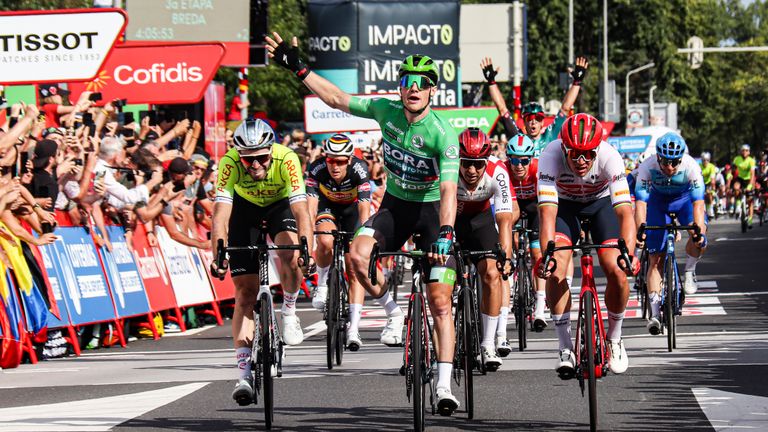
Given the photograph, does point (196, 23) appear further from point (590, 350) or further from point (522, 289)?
point (590, 350)

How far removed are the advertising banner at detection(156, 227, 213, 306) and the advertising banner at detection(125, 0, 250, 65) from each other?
26.1 feet

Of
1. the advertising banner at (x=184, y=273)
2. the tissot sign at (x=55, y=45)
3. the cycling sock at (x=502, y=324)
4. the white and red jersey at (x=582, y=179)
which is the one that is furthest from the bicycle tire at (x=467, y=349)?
the advertising banner at (x=184, y=273)

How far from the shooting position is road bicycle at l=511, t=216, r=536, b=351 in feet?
49.7

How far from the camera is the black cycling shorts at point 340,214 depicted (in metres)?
15.8

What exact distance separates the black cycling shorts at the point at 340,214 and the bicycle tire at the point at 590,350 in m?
6.16

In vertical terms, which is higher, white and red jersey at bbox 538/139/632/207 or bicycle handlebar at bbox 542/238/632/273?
white and red jersey at bbox 538/139/632/207

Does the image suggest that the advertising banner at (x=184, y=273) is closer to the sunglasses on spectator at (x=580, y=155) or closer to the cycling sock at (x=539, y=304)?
the cycling sock at (x=539, y=304)

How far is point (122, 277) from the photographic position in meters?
17.9

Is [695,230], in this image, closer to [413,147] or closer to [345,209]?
[345,209]

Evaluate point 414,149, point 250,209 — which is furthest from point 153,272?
point 414,149

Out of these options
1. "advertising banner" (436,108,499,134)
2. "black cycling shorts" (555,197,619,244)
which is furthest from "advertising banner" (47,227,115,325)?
"advertising banner" (436,108,499,134)

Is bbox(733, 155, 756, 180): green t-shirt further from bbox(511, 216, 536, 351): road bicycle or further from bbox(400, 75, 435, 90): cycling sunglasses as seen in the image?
bbox(400, 75, 435, 90): cycling sunglasses

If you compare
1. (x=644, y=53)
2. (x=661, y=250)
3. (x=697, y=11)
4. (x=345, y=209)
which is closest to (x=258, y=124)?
(x=345, y=209)

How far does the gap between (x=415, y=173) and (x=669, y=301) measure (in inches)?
203
